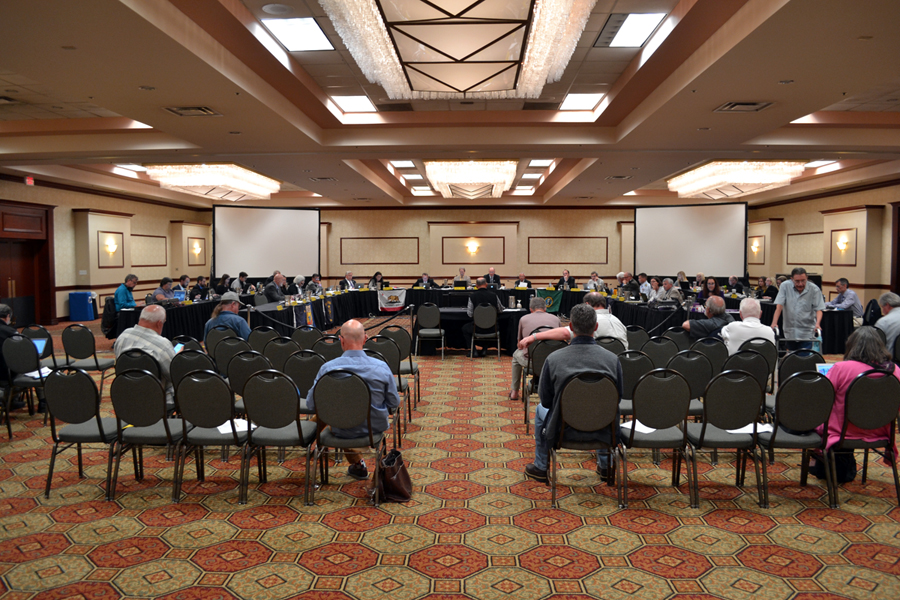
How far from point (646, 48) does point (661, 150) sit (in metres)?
4.13

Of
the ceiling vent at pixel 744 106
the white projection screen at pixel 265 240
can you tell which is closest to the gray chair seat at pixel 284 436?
the ceiling vent at pixel 744 106

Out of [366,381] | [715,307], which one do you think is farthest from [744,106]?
[366,381]

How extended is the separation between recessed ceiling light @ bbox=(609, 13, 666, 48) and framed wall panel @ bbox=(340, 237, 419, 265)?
1522 cm

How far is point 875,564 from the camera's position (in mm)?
3016

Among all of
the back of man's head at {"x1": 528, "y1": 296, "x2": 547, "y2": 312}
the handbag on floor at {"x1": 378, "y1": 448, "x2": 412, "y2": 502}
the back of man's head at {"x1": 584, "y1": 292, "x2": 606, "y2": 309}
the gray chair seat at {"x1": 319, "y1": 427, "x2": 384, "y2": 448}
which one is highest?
the back of man's head at {"x1": 584, "y1": 292, "x2": 606, "y2": 309}

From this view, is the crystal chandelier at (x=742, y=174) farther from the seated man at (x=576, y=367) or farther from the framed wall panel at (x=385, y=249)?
Answer: the framed wall panel at (x=385, y=249)

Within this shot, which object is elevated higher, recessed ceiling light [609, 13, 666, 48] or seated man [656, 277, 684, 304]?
recessed ceiling light [609, 13, 666, 48]

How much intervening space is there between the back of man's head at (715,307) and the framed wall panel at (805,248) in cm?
1324

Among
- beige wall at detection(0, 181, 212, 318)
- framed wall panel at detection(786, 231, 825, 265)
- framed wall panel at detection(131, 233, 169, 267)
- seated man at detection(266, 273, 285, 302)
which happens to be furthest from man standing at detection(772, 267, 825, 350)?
framed wall panel at detection(131, 233, 169, 267)

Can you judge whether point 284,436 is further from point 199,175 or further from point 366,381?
point 199,175

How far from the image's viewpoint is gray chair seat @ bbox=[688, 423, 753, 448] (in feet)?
12.2

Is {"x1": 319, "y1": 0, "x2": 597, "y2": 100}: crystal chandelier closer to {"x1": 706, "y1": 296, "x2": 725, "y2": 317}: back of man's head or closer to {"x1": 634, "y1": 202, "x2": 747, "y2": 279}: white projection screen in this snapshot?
{"x1": 706, "y1": 296, "x2": 725, "y2": 317}: back of man's head

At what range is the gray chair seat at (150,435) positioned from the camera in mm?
3885

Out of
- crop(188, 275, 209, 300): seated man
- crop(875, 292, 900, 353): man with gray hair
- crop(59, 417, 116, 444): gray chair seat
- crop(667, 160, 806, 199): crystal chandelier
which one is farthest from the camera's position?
crop(188, 275, 209, 300): seated man
